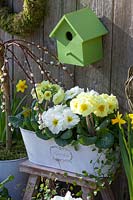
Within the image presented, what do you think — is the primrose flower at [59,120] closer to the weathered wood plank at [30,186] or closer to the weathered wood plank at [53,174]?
the weathered wood plank at [53,174]

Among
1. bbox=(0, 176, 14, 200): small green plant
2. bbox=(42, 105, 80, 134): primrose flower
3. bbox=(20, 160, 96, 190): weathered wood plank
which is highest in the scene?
bbox=(42, 105, 80, 134): primrose flower

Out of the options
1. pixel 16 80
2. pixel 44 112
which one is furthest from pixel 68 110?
pixel 16 80

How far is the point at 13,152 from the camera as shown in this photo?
2.62 meters

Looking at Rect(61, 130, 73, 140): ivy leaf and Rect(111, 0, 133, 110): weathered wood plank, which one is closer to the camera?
Rect(61, 130, 73, 140): ivy leaf

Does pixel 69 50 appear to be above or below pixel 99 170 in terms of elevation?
above

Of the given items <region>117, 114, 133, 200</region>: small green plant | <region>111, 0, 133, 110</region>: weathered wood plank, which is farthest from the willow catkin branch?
<region>111, 0, 133, 110</region>: weathered wood plank

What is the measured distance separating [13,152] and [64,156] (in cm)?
42

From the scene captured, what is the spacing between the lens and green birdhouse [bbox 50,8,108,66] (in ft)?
7.60

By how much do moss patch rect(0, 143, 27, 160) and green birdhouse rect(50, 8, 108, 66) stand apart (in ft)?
1.74

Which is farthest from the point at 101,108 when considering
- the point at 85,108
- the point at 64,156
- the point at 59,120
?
the point at 64,156

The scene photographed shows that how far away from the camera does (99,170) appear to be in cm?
220

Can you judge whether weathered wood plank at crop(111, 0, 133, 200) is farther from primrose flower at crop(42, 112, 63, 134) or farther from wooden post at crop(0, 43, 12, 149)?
wooden post at crop(0, 43, 12, 149)

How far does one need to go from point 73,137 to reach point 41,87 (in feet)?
0.92

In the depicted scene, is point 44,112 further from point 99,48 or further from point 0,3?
point 0,3
